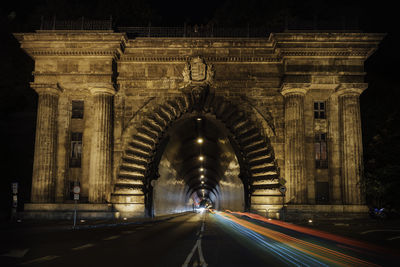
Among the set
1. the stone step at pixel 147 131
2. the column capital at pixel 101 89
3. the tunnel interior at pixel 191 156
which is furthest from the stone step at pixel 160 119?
the column capital at pixel 101 89

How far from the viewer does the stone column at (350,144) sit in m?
31.5

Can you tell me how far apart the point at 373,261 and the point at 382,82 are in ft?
160

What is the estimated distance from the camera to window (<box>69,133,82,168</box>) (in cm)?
3372

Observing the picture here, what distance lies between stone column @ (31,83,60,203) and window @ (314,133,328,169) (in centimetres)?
2004

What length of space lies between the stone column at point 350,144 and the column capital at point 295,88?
2.72m

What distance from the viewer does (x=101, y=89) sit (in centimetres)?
3256

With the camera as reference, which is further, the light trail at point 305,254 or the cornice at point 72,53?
the cornice at point 72,53

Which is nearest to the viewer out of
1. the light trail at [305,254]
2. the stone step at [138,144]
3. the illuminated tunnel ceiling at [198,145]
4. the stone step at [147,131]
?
the light trail at [305,254]

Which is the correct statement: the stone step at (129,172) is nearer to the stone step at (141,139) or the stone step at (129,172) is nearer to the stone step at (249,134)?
the stone step at (141,139)

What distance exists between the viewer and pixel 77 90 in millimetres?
33719

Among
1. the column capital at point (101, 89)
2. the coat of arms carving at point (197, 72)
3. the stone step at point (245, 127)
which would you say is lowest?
the stone step at point (245, 127)

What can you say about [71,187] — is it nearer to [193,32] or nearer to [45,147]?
[45,147]

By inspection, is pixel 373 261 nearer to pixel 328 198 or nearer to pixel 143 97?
pixel 328 198

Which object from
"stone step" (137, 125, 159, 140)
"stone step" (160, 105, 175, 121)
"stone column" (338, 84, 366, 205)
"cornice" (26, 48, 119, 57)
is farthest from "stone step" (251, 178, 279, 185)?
"cornice" (26, 48, 119, 57)
